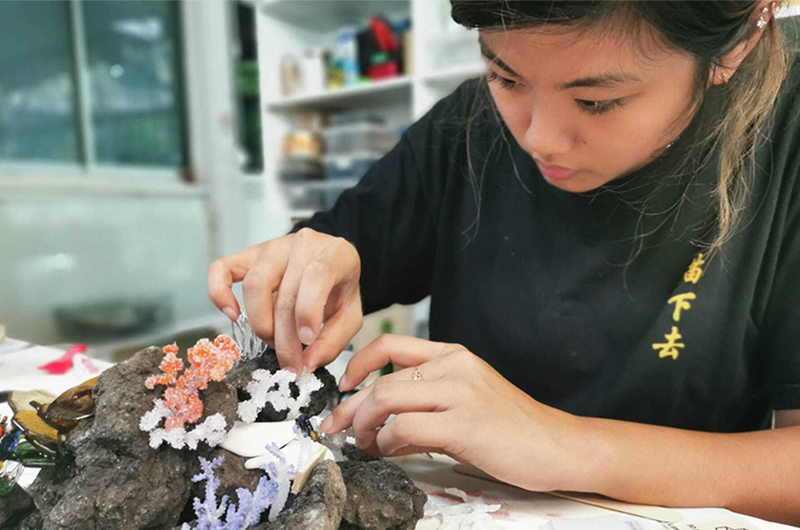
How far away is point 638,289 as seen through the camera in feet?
2.10

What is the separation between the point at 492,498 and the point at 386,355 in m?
0.15

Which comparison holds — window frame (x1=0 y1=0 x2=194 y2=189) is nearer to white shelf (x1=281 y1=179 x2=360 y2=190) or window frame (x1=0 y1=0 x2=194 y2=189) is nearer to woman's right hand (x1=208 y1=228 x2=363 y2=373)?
white shelf (x1=281 y1=179 x2=360 y2=190)

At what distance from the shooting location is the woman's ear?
48cm

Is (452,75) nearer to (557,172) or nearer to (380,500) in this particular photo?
(557,172)

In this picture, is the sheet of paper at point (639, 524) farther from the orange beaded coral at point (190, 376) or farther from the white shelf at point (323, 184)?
the white shelf at point (323, 184)

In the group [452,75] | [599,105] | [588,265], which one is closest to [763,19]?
[599,105]

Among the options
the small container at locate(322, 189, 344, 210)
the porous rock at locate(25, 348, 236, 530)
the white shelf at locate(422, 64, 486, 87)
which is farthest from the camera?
the small container at locate(322, 189, 344, 210)

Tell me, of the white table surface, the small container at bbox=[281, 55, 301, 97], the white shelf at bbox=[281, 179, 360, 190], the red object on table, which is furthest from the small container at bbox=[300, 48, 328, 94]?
the white table surface

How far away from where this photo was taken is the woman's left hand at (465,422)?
43 cm

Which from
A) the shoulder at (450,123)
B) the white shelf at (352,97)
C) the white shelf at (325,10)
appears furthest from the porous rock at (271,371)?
the white shelf at (325,10)

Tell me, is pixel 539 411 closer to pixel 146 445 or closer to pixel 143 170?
pixel 146 445

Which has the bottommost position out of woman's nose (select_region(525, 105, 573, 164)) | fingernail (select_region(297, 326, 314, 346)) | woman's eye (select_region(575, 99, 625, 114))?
fingernail (select_region(297, 326, 314, 346))

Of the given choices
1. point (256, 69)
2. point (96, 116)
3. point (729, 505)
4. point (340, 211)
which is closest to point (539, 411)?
point (729, 505)

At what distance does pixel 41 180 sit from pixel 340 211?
5.29 feet
